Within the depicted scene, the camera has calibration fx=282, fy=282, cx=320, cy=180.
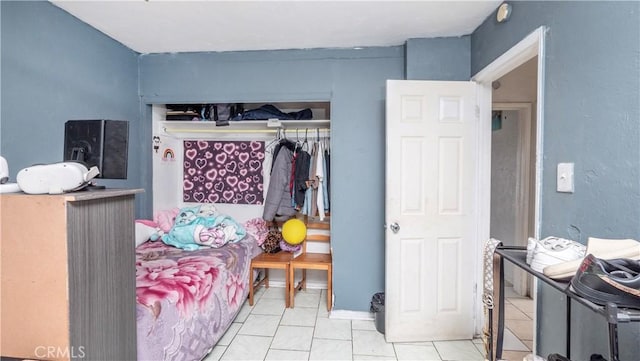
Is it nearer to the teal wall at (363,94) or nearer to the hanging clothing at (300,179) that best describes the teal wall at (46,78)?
the teal wall at (363,94)

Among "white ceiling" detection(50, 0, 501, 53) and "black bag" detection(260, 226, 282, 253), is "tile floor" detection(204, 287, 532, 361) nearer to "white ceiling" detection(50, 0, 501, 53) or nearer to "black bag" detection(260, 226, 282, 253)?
"black bag" detection(260, 226, 282, 253)

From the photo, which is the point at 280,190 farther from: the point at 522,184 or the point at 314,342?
the point at 522,184

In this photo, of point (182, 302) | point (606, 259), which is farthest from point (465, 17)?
point (182, 302)

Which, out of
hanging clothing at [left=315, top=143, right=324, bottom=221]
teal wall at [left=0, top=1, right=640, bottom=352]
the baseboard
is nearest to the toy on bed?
teal wall at [left=0, top=1, right=640, bottom=352]

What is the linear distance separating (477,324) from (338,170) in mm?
1632

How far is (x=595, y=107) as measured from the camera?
43.5 inches

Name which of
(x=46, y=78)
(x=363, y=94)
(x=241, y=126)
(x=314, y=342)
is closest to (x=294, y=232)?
(x=314, y=342)

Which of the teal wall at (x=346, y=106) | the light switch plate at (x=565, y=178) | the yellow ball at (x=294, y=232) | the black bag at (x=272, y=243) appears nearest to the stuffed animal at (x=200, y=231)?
the black bag at (x=272, y=243)

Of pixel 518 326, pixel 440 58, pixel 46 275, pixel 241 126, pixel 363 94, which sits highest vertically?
pixel 440 58

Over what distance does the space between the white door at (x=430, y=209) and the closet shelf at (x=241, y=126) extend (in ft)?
3.33

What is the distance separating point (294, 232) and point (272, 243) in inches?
12.4

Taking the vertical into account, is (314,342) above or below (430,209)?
below

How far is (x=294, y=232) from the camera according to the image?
286cm

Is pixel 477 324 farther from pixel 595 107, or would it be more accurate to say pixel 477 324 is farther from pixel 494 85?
pixel 494 85
